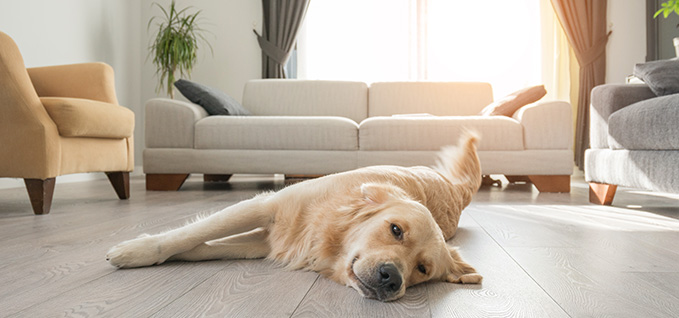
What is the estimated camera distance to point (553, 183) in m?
3.71

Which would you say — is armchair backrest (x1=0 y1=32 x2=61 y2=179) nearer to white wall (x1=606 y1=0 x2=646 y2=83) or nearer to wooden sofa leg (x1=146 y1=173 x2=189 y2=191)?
wooden sofa leg (x1=146 y1=173 x2=189 y2=191)

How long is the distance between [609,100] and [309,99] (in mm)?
2728

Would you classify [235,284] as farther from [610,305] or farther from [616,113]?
[616,113]

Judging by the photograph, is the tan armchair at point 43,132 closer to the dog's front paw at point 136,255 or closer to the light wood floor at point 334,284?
the light wood floor at point 334,284

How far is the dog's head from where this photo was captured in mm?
976

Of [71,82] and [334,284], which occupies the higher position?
[71,82]

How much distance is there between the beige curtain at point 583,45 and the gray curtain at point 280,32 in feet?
9.67

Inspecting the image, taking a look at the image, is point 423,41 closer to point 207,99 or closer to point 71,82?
point 207,99

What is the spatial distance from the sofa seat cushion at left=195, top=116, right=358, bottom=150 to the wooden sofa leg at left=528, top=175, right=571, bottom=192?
1.46 m

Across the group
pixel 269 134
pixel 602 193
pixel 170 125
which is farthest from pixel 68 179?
pixel 602 193

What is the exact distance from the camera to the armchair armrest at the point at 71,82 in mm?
2904

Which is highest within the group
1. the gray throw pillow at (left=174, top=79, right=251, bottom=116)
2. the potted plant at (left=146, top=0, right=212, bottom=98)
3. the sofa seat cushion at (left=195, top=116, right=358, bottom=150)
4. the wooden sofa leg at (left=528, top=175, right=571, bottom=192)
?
the potted plant at (left=146, top=0, right=212, bottom=98)

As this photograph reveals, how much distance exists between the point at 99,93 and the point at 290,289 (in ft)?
7.72

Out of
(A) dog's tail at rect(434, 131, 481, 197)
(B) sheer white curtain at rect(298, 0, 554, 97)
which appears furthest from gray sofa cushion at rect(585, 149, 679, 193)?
(B) sheer white curtain at rect(298, 0, 554, 97)
